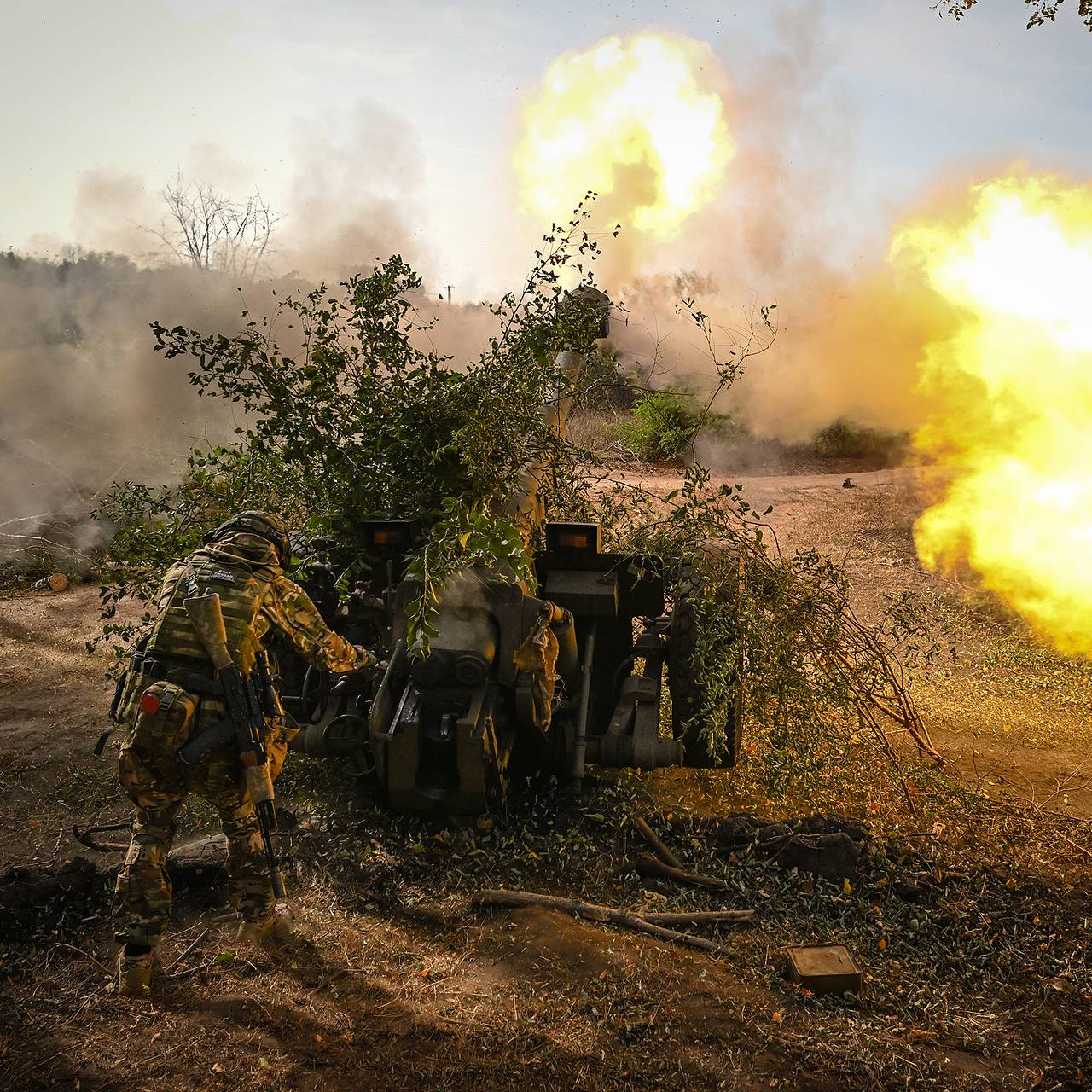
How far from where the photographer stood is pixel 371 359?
623 centimetres

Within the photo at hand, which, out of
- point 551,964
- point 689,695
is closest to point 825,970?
point 551,964

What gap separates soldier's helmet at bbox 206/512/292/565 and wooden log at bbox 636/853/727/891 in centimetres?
250

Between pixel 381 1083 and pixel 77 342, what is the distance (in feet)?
47.9

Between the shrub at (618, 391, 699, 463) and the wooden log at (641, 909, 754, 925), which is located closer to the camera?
the wooden log at (641, 909, 754, 925)

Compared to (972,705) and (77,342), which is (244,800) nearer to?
(972,705)

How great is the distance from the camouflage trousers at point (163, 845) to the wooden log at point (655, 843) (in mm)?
2066

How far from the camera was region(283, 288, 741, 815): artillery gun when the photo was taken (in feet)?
15.9

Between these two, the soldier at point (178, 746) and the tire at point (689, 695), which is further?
the tire at point (689, 695)

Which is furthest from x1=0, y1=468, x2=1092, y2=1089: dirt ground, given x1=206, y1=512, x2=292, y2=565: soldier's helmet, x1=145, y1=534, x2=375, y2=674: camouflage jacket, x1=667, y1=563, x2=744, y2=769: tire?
x1=206, y1=512, x2=292, y2=565: soldier's helmet

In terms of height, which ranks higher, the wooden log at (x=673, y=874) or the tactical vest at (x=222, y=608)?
the tactical vest at (x=222, y=608)

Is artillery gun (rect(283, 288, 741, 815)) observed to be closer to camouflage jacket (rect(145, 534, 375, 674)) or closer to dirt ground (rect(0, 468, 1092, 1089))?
dirt ground (rect(0, 468, 1092, 1089))

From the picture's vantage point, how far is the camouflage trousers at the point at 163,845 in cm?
405

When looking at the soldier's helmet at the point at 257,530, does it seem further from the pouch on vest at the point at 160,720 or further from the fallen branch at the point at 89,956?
the fallen branch at the point at 89,956

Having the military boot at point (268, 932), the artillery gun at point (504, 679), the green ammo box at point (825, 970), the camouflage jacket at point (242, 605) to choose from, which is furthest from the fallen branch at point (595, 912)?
the camouflage jacket at point (242, 605)
